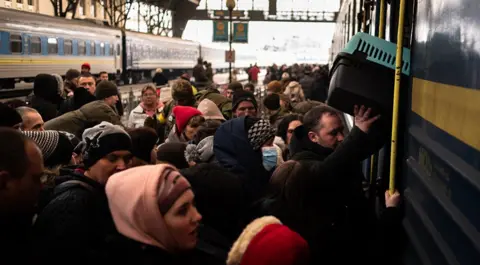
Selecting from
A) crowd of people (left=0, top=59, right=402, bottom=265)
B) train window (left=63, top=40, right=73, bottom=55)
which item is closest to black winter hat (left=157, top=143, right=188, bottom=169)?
crowd of people (left=0, top=59, right=402, bottom=265)

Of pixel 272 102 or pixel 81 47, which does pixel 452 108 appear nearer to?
pixel 272 102

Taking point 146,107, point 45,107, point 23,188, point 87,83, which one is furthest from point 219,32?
point 23,188

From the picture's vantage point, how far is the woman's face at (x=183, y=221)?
2416 mm

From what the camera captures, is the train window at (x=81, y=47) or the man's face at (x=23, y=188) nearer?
the man's face at (x=23, y=188)

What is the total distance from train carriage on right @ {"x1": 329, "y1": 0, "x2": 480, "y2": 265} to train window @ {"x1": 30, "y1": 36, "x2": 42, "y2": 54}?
2310 cm

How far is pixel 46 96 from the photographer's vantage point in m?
7.82

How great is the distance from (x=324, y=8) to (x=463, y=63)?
68.1 m

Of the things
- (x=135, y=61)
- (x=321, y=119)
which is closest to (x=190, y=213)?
(x=321, y=119)

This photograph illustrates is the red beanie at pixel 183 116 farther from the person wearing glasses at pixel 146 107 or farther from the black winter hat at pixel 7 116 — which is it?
the person wearing glasses at pixel 146 107

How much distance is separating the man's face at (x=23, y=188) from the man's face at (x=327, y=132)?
2048 mm

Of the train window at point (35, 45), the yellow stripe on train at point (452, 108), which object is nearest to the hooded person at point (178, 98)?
the yellow stripe on train at point (452, 108)

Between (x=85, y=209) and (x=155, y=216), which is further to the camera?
(x=85, y=209)

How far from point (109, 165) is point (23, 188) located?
1389 millimetres

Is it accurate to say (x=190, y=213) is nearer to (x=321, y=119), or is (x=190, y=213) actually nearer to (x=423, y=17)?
(x=423, y=17)
